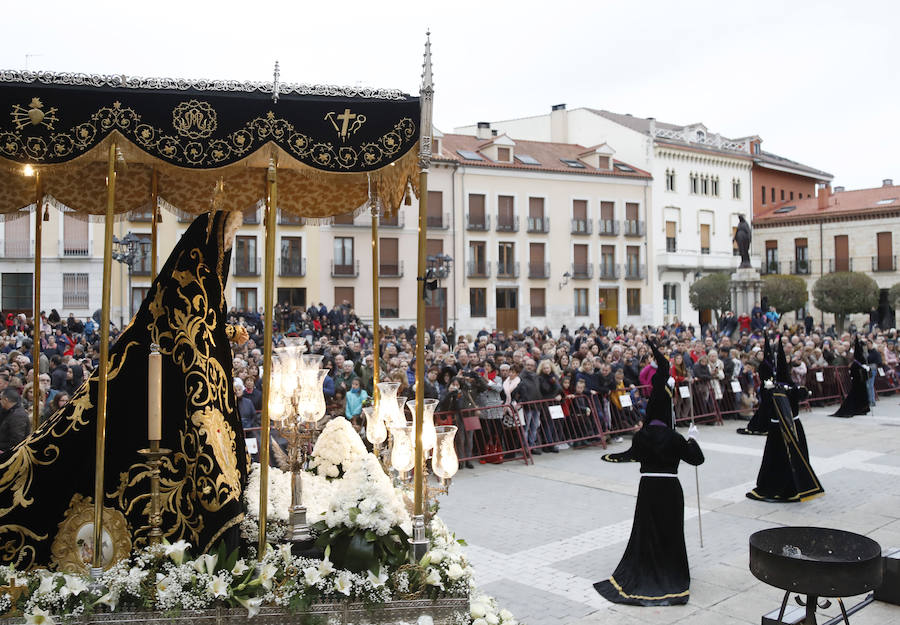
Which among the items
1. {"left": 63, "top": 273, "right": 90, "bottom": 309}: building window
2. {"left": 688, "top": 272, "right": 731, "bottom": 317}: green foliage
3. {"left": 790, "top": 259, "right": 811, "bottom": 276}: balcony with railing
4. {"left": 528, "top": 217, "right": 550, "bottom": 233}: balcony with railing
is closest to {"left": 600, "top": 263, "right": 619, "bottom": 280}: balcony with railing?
{"left": 528, "top": 217, "right": 550, "bottom": 233}: balcony with railing

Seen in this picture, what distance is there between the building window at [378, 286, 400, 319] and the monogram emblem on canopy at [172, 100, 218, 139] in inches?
1241

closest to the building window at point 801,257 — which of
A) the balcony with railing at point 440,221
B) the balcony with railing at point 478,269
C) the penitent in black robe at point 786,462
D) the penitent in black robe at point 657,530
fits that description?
the balcony with railing at point 478,269

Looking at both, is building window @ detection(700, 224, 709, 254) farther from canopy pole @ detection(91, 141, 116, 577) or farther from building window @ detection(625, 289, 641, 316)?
canopy pole @ detection(91, 141, 116, 577)

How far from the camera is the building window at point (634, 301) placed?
139ft

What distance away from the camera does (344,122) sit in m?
4.56

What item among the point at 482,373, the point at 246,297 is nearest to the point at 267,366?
the point at 482,373

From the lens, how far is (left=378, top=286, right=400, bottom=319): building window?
3600 cm

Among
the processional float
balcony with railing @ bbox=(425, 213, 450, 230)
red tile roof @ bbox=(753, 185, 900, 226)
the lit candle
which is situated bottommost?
the lit candle

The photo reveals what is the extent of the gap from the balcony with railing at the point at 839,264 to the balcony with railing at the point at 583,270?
14817 mm

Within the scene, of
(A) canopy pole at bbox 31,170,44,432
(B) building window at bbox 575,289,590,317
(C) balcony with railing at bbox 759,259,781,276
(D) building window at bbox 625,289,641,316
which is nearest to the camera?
(A) canopy pole at bbox 31,170,44,432

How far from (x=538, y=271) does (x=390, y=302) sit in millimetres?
8332

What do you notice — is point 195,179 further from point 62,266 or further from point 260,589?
Result: point 62,266

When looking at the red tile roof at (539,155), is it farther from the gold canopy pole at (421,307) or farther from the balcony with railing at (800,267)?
the gold canopy pole at (421,307)

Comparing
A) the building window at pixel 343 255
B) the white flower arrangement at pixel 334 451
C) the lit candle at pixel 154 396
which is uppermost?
the building window at pixel 343 255
